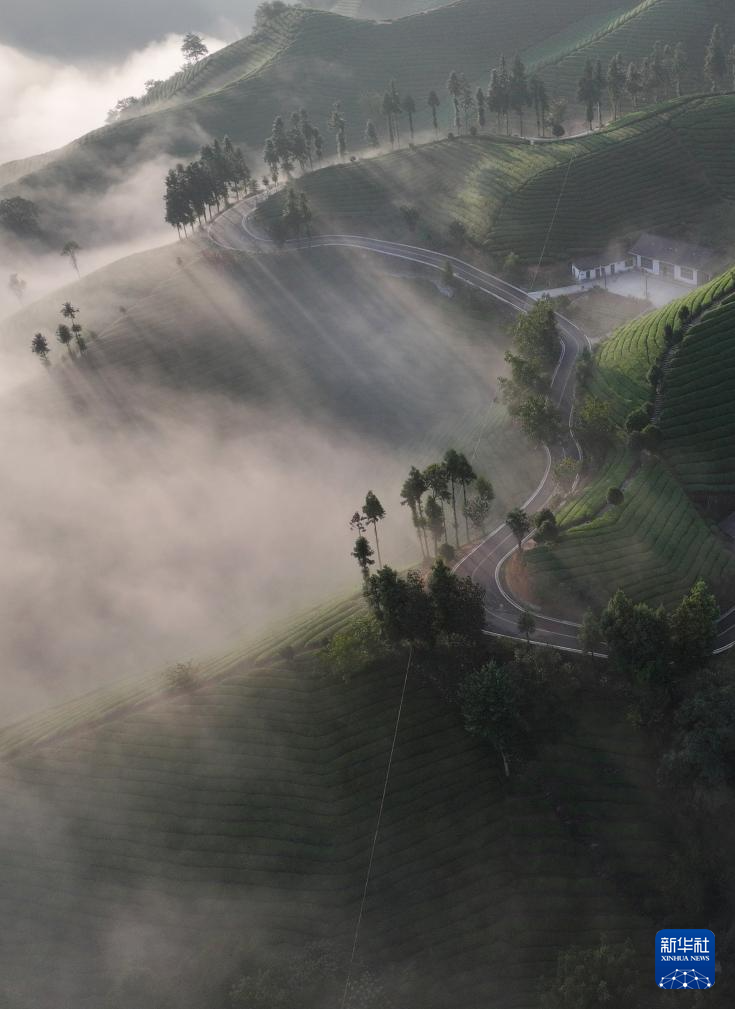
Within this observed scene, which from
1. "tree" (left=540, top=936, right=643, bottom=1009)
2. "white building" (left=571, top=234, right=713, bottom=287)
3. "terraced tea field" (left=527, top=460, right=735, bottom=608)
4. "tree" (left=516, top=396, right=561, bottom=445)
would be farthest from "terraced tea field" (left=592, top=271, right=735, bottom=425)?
"tree" (left=540, top=936, right=643, bottom=1009)

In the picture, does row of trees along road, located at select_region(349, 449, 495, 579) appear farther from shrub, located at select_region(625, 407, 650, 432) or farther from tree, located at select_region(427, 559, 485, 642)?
shrub, located at select_region(625, 407, 650, 432)

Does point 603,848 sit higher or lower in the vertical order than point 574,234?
lower

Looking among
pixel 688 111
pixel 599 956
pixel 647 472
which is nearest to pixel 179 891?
pixel 599 956

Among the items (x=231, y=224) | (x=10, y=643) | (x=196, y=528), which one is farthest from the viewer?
(x=231, y=224)

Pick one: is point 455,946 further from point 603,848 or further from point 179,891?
point 179,891

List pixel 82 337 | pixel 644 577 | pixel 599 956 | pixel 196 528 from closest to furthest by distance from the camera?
1. pixel 599 956
2. pixel 644 577
3. pixel 196 528
4. pixel 82 337
